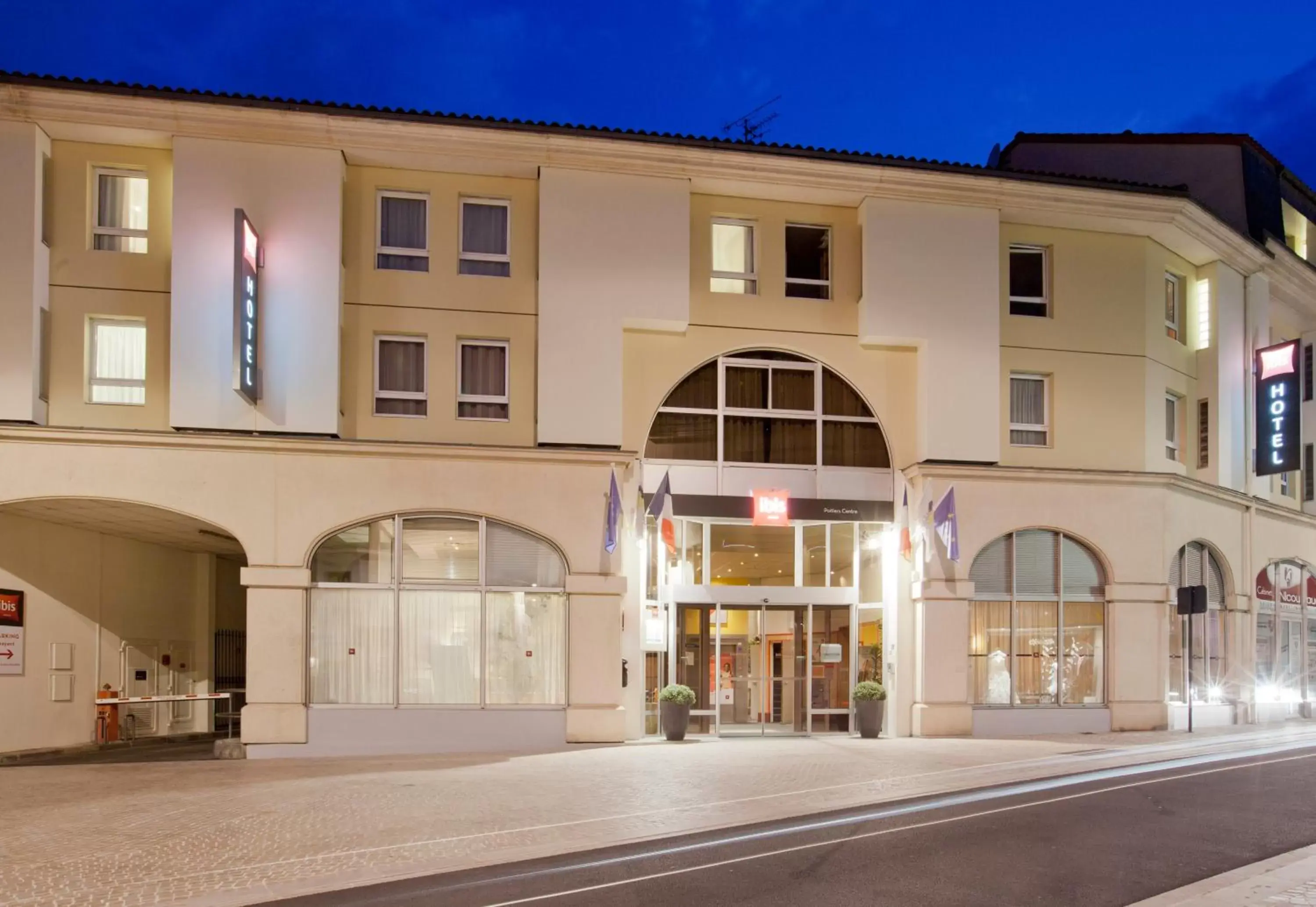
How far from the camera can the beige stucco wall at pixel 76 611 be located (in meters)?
19.1

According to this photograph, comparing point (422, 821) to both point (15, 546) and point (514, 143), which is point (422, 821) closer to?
point (15, 546)

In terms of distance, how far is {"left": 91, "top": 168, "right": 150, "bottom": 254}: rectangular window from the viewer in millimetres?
19578

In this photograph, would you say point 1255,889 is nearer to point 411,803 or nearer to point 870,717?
point 411,803

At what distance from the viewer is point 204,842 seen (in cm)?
1131

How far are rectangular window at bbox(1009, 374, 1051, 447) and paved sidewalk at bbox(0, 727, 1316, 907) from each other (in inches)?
223

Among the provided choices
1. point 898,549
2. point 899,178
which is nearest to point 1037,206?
point 899,178

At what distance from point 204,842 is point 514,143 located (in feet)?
41.6

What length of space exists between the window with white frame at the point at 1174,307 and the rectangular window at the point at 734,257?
8.97m

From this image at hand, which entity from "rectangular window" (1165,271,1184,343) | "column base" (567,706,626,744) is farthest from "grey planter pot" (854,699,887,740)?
"rectangular window" (1165,271,1184,343)

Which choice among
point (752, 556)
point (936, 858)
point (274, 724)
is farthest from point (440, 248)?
point (936, 858)

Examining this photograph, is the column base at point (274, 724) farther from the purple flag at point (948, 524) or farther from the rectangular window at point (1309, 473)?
the rectangular window at point (1309, 473)

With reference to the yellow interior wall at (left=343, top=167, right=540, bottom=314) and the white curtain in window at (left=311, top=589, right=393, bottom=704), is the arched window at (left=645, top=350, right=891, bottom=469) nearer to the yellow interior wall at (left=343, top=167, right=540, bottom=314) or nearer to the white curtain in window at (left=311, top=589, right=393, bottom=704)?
the yellow interior wall at (left=343, top=167, right=540, bottom=314)

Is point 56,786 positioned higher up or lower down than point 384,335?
lower down

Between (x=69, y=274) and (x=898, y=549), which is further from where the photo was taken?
(x=898, y=549)
